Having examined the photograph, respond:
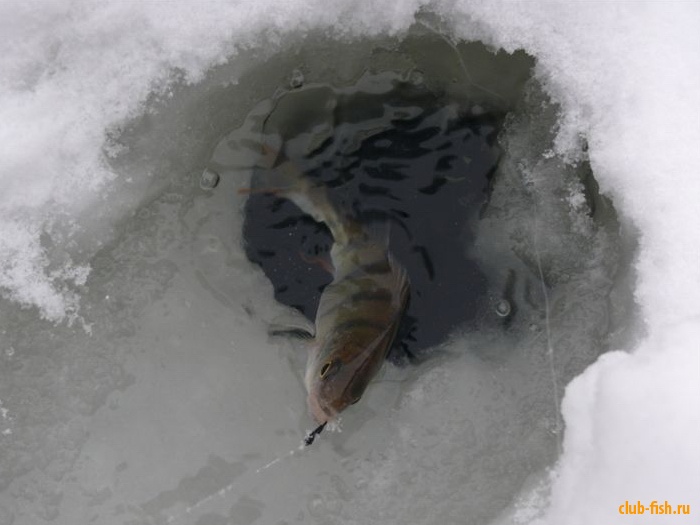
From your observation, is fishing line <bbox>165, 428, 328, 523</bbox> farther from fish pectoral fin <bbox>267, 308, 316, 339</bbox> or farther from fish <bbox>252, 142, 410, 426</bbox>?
fish pectoral fin <bbox>267, 308, 316, 339</bbox>

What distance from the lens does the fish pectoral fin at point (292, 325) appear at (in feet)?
8.37

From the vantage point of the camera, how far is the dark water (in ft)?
8.59

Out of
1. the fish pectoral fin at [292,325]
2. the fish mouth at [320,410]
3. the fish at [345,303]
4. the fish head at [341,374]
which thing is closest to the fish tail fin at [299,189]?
the fish at [345,303]

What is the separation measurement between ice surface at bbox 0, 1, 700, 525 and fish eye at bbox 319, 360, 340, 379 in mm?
332

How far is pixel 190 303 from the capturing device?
2.60 meters

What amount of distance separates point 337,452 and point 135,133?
1.40 m

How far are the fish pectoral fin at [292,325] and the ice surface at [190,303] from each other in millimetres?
65

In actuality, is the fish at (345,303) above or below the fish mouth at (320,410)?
above

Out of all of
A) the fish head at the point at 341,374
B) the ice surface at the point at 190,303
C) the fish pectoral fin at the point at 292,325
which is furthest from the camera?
the fish pectoral fin at the point at 292,325

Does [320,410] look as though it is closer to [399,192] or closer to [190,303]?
[190,303]

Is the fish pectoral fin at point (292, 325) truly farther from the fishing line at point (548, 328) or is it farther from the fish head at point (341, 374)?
the fishing line at point (548, 328)

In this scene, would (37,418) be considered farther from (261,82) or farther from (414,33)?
(414,33)

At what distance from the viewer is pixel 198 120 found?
259 cm

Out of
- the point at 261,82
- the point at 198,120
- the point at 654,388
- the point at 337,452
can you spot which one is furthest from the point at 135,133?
the point at 654,388
